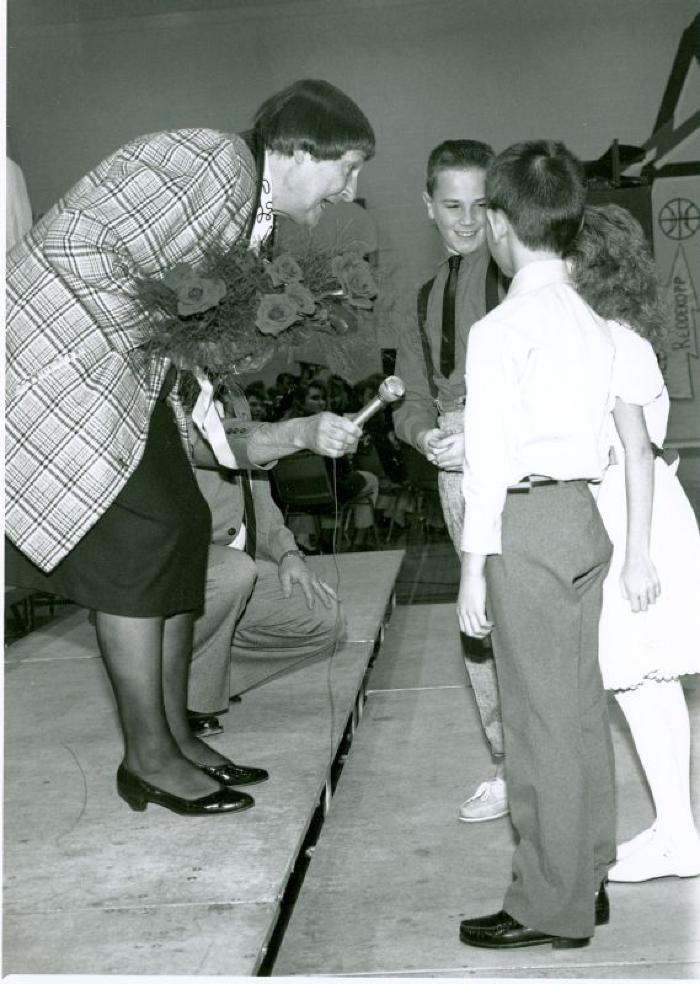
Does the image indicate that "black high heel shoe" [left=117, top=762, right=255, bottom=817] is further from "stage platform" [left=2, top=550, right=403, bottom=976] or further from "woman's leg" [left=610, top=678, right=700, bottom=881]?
"woman's leg" [left=610, top=678, right=700, bottom=881]

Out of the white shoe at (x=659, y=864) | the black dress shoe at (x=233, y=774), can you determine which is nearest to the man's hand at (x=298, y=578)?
the black dress shoe at (x=233, y=774)

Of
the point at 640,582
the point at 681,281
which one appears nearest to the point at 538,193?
the point at 640,582

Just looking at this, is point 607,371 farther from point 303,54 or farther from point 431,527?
point 303,54

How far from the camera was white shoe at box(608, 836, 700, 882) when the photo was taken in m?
2.25

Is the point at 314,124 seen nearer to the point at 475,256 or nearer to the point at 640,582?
the point at 475,256

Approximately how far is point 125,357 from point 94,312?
10cm

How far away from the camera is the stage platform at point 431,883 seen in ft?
6.55

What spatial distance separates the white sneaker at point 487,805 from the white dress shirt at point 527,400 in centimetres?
100

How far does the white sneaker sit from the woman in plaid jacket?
2.14ft

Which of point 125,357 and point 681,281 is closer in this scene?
point 125,357

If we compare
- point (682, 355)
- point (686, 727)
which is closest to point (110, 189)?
point (686, 727)

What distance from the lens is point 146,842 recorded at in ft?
7.33

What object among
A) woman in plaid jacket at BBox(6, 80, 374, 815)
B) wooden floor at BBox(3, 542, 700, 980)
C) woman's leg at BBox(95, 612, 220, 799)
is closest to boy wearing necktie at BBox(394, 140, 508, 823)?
wooden floor at BBox(3, 542, 700, 980)

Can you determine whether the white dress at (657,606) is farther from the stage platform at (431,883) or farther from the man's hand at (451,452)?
the stage platform at (431,883)
